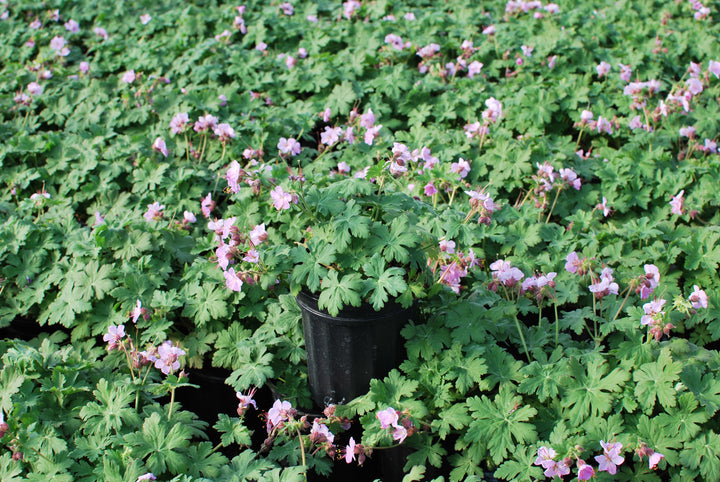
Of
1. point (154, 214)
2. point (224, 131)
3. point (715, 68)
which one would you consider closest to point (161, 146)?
point (224, 131)

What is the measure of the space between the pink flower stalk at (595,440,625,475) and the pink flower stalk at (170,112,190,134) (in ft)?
10.2

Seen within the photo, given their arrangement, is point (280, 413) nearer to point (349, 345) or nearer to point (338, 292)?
point (349, 345)

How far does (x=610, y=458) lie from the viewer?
223 centimetres

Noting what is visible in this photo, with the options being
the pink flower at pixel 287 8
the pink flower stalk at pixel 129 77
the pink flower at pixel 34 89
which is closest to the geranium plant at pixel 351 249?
the pink flower stalk at pixel 129 77

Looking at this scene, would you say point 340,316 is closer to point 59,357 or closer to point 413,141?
point 59,357

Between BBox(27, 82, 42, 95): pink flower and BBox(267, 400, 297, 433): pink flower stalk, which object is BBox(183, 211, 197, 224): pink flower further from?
BBox(27, 82, 42, 95): pink flower

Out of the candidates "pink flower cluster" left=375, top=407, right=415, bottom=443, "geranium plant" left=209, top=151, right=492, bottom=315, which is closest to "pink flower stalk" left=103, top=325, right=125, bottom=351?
"geranium plant" left=209, top=151, right=492, bottom=315

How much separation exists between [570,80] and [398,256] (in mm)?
2947

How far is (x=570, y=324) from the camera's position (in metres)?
2.82

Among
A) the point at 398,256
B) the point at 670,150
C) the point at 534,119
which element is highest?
the point at 398,256

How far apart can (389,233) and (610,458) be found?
1140mm

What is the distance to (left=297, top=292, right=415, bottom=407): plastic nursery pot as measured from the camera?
2451 mm

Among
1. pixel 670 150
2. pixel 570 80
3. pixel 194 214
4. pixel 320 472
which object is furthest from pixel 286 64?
pixel 320 472

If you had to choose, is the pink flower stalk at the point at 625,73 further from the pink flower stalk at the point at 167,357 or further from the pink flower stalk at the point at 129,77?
the pink flower stalk at the point at 167,357
